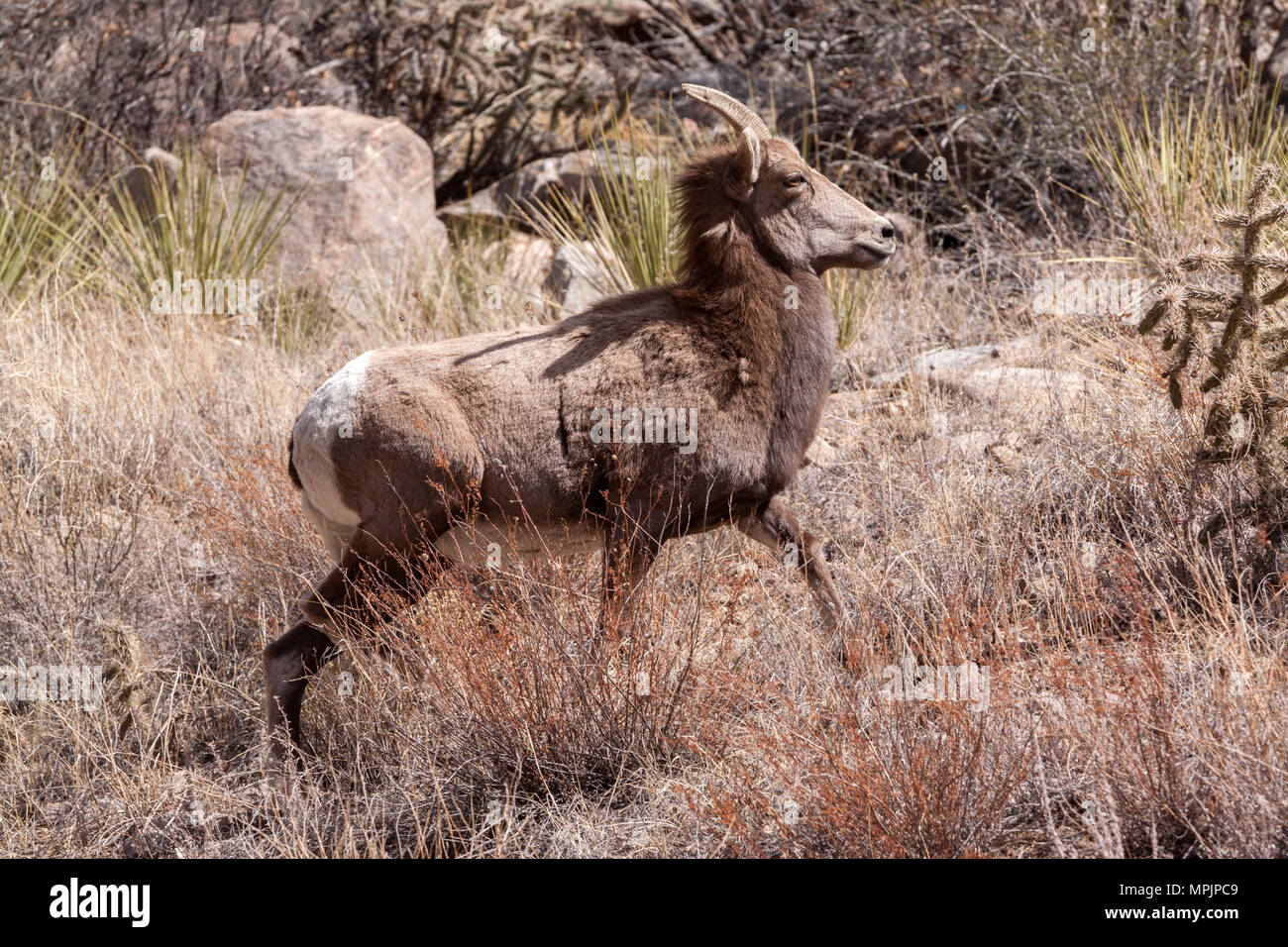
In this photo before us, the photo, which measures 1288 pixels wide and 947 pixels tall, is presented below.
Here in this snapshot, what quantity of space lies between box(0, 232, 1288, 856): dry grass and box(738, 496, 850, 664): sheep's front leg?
95 mm

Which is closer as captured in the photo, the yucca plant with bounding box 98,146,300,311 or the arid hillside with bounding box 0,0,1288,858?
the arid hillside with bounding box 0,0,1288,858

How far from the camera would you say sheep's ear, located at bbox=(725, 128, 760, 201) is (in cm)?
449

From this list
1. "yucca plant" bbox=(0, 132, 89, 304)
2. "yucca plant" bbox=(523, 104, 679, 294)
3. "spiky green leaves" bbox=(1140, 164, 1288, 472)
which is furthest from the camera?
"yucca plant" bbox=(0, 132, 89, 304)

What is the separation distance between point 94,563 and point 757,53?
9.12 metres

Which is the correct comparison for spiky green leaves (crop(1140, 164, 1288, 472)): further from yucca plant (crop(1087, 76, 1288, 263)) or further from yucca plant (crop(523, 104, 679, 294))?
yucca plant (crop(523, 104, 679, 294))

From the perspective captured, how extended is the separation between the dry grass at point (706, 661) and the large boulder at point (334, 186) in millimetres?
2799

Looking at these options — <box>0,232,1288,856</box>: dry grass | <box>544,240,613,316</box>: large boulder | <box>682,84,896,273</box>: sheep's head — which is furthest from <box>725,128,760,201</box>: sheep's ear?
<box>544,240,613,316</box>: large boulder

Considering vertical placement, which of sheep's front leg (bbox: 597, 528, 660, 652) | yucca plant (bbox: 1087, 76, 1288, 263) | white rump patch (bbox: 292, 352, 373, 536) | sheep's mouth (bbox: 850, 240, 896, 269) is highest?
sheep's mouth (bbox: 850, 240, 896, 269)

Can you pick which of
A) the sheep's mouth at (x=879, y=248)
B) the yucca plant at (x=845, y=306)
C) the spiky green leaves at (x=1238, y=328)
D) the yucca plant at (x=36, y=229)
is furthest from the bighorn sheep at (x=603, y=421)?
the yucca plant at (x=36, y=229)

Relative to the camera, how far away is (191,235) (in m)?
8.55

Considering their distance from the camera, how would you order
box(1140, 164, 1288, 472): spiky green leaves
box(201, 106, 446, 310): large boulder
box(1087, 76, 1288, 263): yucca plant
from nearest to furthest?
box(1140, 164, 1288, 472): spiky green leaves → box(1087, 76, 1288, 263): yucca plant → box(201, 106, 446, 310): large boulder

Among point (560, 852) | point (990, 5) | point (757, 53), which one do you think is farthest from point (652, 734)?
point (757, 53)

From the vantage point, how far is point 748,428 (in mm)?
4324
